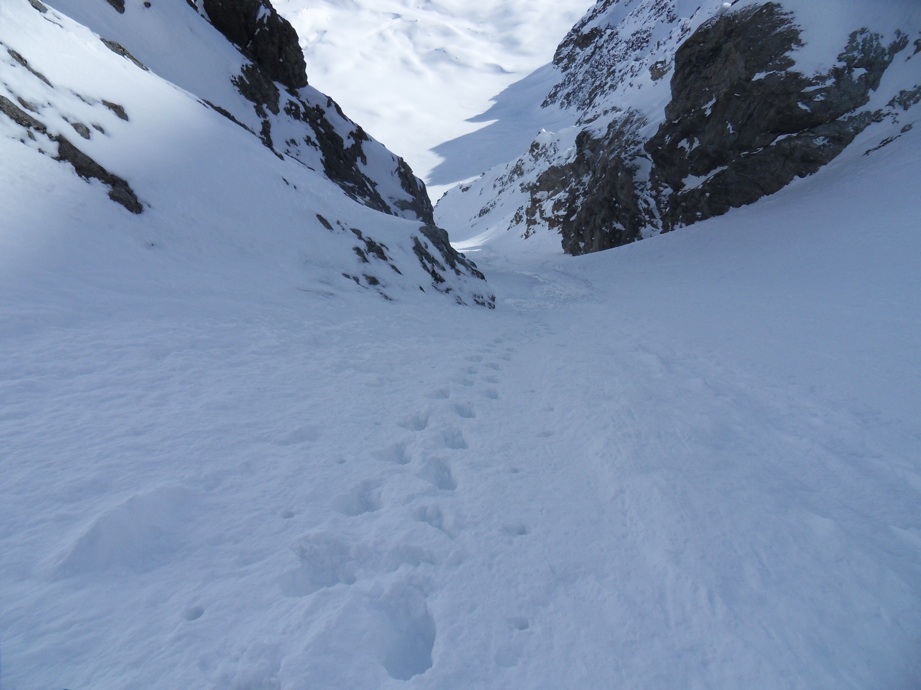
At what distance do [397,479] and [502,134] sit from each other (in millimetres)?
128553

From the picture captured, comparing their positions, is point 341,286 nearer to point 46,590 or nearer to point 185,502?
point 185,502

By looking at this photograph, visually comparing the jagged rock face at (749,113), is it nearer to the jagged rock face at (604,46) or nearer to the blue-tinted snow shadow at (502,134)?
the jagged rock face at (604,46)

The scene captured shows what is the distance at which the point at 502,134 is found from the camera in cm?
11975

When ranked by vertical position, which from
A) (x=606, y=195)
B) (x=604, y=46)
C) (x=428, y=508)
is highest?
(x=604, y=46)

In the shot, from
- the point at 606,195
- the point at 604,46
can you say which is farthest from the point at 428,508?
the point at 604,46

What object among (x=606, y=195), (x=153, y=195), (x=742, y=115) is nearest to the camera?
(x=153, y=195)

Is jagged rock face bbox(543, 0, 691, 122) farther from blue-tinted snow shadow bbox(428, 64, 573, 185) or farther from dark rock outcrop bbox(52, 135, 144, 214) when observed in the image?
dark rock outcrop bbox(52, 135, 144, 214)

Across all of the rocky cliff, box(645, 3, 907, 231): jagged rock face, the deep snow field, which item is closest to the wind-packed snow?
the deep snow field

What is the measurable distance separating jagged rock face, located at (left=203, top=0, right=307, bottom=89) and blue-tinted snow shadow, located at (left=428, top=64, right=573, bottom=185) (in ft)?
243

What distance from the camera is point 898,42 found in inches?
717

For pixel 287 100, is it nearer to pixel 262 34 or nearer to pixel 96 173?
pixel 262 34

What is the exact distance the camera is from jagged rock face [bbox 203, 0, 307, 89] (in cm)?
2556

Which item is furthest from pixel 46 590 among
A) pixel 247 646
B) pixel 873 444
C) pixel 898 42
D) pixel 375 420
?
pixel 898 42

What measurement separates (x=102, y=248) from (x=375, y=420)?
16.6 feet
